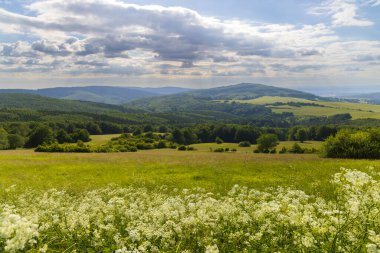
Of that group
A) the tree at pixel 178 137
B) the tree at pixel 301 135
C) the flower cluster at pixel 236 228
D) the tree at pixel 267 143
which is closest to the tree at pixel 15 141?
the tree at pixel 178 137

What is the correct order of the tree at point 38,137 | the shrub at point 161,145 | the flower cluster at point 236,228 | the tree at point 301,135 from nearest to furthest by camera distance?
the flower cluster at point 236,228, the tree at point 38,137, the shrub at point 161,145, the tree at point 301,135

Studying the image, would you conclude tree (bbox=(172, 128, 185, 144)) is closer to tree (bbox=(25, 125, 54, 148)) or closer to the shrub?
the shrub

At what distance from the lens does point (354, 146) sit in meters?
47.0

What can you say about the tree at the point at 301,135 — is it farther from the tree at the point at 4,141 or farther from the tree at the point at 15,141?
the tree at the point at 4,141

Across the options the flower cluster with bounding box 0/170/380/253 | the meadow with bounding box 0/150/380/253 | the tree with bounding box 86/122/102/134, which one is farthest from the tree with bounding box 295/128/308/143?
the flower cluster with bounding box 0/170/380/253

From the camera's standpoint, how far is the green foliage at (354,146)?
1778 inches

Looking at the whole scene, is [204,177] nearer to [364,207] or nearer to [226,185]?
Result: [226,185]

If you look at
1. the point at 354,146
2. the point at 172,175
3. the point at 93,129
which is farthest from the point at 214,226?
the point at 93,129

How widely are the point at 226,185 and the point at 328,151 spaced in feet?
104

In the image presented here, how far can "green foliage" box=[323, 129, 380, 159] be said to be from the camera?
148ft

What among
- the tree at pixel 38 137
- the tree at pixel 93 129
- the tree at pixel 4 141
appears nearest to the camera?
the tree at pixel 4 141

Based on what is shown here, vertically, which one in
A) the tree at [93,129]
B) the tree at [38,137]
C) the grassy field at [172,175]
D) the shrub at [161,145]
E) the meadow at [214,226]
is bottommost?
the tree at [93,129]

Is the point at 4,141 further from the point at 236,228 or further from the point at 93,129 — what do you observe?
the point at 236,228

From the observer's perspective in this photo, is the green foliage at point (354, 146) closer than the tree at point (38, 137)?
Yes
